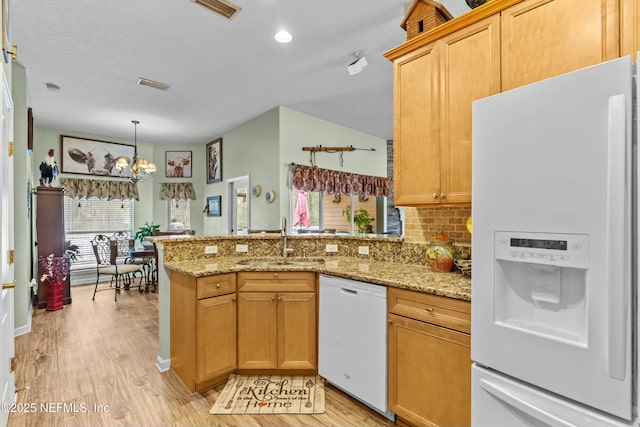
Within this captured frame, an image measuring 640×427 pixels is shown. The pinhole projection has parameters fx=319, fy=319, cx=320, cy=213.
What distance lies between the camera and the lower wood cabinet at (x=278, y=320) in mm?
2367

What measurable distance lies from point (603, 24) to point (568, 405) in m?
1.61

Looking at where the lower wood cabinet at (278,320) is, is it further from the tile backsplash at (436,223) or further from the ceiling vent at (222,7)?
the ceiling vent at (222,7)

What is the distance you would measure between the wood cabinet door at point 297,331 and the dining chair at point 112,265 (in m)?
3.70

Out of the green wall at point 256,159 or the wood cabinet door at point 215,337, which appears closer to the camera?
the wood cabinet door at point 215,337

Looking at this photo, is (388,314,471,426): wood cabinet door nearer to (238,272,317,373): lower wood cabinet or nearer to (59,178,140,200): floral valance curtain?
(238,272,317,373): lower wood cabinet

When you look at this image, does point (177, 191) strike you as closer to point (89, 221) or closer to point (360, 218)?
point (89, 221)

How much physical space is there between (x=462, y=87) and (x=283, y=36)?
5.93 feet

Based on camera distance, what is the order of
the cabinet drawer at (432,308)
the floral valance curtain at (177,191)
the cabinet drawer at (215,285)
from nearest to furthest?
the cabinet drawer at (432,308) → the cabinet drawer at (215,285) → the floral valance curtain at (177,191)

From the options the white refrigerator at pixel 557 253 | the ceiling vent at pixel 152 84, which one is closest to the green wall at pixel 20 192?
the ceiling vent at pixel 152 84

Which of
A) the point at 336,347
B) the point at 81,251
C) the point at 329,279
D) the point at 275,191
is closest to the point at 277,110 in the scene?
the point at 275,191

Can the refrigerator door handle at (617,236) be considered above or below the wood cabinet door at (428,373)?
above

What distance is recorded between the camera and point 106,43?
3021 mm

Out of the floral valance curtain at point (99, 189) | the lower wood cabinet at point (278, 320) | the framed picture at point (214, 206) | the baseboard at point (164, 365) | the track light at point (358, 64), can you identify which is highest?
the track light at point (358, 64)

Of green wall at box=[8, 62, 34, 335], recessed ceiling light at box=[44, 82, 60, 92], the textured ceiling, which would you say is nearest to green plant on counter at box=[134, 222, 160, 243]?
the textured ceiling
